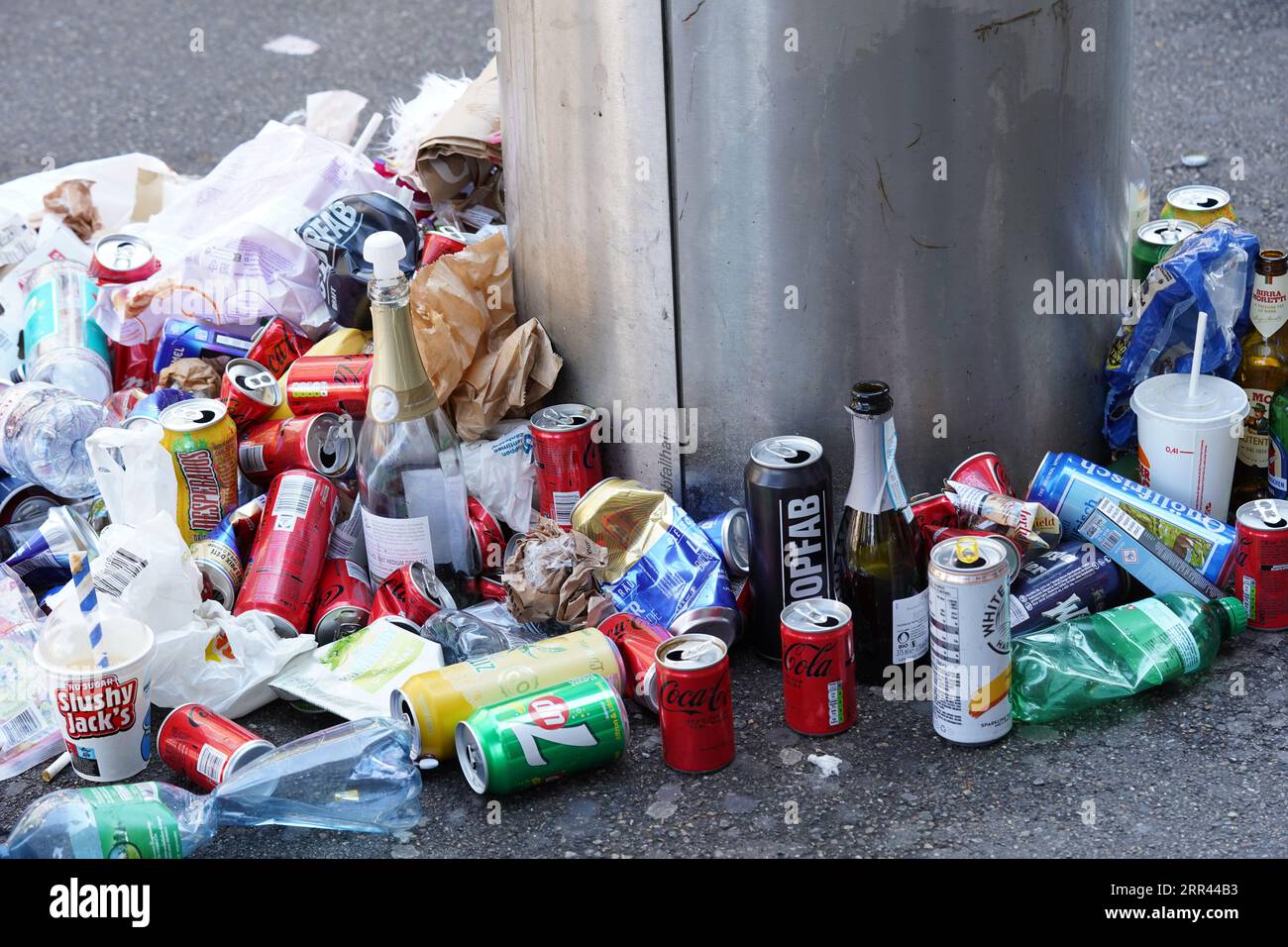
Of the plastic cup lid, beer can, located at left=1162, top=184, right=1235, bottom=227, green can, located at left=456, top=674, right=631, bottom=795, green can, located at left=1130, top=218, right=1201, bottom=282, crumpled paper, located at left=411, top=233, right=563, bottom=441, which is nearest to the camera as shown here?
green can, located at left=456, top=674, right=631, bottom=795

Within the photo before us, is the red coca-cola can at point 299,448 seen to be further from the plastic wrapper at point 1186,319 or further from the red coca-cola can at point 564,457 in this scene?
the plastic wrapper at point 1186,319

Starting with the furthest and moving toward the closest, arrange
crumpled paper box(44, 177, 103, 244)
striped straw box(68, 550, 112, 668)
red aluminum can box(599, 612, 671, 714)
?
crumpled paper box(44, 177, 103, 244), red aluminum can box(599, 612, 671, 714), striped straw box(68, 550, 112, 668)

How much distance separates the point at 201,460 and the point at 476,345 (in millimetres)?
652

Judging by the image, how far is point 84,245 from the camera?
14.1 feet

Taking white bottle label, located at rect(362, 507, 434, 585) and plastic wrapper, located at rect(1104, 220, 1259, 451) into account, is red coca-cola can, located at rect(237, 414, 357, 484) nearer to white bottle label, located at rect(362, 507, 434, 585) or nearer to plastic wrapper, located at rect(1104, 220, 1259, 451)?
white bottle label, located at rect(362, 507, 434, 585)

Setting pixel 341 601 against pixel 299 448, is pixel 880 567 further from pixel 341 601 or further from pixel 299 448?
pixel 299 448

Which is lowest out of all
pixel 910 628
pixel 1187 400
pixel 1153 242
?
pixel 910 628

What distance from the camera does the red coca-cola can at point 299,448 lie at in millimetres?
3367

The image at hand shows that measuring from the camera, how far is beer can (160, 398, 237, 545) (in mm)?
3258

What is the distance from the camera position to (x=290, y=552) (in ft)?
10.5

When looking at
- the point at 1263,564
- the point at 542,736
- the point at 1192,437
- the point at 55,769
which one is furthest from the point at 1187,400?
the point at 55,769

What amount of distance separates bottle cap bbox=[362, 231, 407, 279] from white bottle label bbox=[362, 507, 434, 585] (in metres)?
0.51

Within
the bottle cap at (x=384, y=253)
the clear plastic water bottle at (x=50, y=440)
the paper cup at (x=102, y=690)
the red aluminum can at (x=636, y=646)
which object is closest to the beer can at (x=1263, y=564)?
the red aluminum can at (x=636, y=646)

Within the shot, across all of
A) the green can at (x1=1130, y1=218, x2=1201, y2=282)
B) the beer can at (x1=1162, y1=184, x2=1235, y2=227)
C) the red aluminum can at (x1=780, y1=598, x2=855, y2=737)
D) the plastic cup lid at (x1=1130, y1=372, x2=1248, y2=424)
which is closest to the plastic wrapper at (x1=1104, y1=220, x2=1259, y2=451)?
the plastic cup lid at (x1=1130, y1=372, x2=1248, y2=424)
